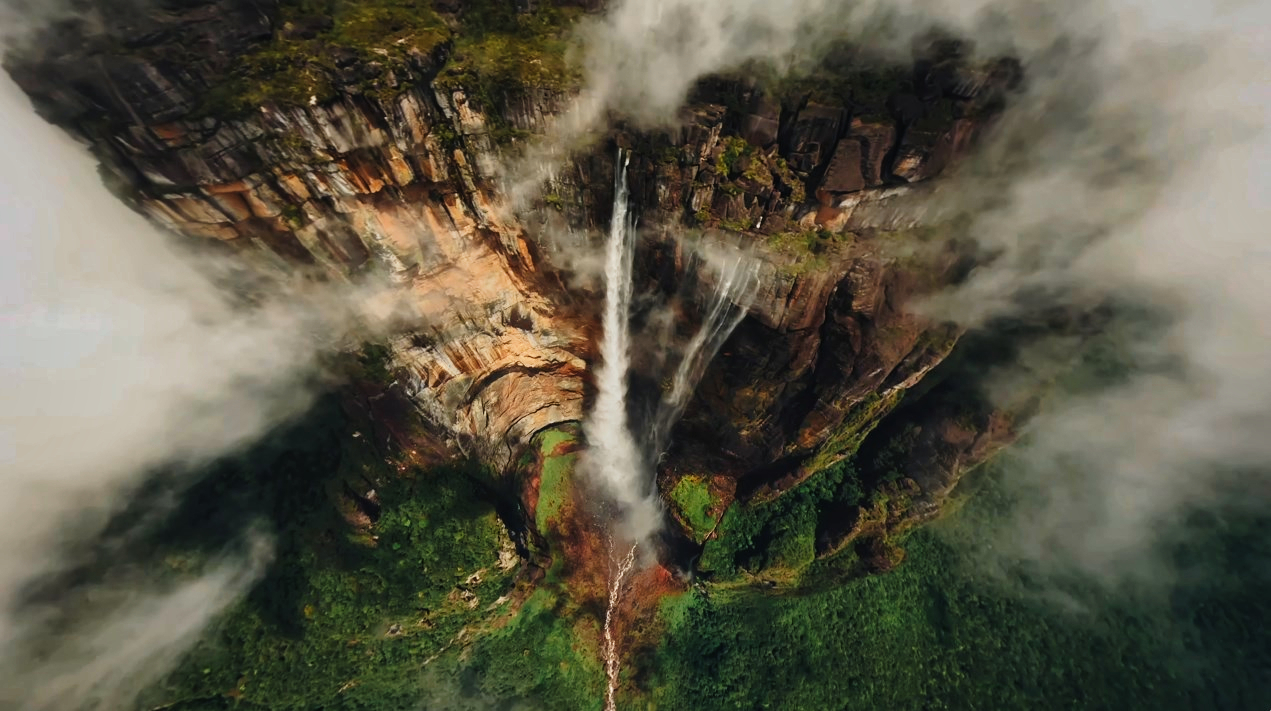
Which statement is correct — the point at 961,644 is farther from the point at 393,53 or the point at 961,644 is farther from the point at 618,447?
the point at 393,53

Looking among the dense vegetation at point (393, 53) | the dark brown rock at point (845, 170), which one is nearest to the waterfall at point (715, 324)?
the dark brown rock at point (845, 170)

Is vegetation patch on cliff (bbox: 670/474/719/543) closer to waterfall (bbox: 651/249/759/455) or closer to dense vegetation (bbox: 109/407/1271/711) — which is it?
dense vegetation (bbox: 109/407/1271/711)

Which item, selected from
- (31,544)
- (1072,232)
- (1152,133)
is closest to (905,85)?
(1152,133)

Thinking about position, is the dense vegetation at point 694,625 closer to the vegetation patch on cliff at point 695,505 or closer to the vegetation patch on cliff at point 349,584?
the vegetation patch on cliff at point 349,584

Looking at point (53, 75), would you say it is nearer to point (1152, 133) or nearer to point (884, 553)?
point (1152, 133)

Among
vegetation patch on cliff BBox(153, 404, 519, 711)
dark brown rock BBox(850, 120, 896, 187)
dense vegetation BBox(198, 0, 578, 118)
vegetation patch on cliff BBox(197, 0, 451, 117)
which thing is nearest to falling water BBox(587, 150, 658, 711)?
vegetation patch on cliff BBox(153, 404, 519, 711)

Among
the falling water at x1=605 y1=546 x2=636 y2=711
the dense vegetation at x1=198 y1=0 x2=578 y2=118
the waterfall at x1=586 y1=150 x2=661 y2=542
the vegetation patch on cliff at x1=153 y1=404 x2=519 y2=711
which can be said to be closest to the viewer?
the dense vegetation at x1=198 y1=0 x2=578 y2=118

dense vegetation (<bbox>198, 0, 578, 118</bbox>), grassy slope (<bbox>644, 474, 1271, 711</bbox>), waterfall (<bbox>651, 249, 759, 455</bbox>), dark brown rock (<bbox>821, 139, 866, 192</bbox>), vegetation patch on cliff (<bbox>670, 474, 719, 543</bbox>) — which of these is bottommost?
grassy slope (<bbox>644, 474, 1271, 711</bbox>)

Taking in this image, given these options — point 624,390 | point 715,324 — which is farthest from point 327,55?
point 624,390
